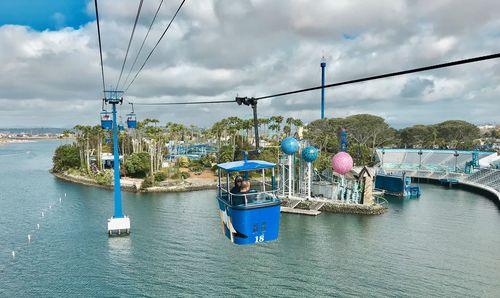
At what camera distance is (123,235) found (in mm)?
39375

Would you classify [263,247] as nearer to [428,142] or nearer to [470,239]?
[470,239]

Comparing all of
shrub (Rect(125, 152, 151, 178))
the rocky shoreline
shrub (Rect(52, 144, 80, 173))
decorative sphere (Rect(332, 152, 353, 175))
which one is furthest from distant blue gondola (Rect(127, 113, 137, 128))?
shrub (Rect(52, 144, 80, 173))

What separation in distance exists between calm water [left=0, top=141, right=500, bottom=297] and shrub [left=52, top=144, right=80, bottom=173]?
133 ft

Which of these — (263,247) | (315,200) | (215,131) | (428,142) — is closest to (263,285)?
(263,247)

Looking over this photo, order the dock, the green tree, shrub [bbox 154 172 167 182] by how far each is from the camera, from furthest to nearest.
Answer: the green tree → shrub [bbox 154 172 167 182] → the dock

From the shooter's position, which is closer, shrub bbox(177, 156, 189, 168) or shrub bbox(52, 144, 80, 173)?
shrub bbox(177, 156, 189, 168)

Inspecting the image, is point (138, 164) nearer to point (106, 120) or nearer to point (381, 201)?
point (106, 120)

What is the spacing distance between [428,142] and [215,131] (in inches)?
2771

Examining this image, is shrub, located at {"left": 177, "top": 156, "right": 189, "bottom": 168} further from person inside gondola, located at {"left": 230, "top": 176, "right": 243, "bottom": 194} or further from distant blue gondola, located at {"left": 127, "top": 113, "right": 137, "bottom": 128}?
person inside gondola, located at {"left": 230, "top": 176, "right": 243, "bottom": 194}

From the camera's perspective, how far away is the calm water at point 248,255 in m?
26.8

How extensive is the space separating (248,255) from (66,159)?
7447 centimetres

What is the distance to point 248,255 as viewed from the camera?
1289 inches

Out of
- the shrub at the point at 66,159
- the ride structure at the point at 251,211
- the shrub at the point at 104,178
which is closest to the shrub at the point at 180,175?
the shrub at the point at 104,178

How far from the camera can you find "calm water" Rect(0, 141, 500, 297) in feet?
87.8
